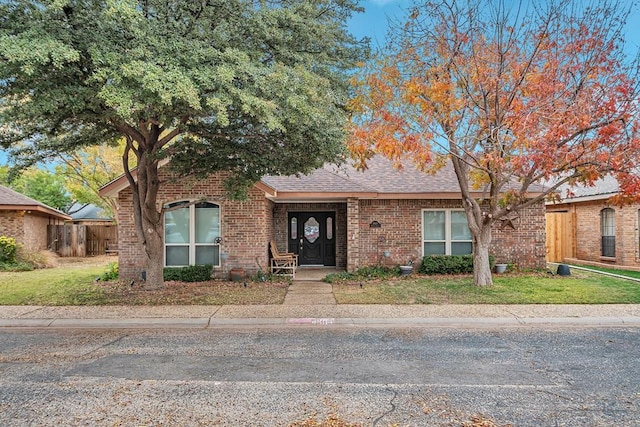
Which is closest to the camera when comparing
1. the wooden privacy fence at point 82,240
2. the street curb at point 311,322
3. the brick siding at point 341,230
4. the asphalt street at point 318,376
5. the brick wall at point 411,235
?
the asphalt street at point 318,376

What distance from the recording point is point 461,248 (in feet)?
48.2

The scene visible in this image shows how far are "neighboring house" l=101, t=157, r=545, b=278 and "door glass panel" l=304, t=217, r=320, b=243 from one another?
0.04 m

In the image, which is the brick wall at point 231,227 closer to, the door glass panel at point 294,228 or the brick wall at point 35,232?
the door glass panel at point 294,228

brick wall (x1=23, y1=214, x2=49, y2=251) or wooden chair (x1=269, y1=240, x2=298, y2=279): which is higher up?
brick wall (x1=23, y1=214, x2=49, y2=251)

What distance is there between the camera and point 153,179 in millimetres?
10781

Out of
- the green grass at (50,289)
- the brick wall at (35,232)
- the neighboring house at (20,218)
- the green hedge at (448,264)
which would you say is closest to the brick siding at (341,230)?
the green hedge at (448,264)

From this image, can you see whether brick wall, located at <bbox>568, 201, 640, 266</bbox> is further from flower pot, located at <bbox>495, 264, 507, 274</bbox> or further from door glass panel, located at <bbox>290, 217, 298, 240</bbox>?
door glass panel, located at <bbox>290, 217, 298, 240</bbox>

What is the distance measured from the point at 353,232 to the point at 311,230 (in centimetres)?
284

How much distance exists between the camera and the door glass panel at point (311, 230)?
53.5 feet

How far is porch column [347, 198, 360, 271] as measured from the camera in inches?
545

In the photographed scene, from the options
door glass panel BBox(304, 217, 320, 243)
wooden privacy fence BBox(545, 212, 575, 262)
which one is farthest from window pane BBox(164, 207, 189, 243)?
wooden privacy fence BBox(545, 212, 575, 262)

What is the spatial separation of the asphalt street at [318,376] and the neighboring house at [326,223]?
229 inches

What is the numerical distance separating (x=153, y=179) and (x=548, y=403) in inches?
380

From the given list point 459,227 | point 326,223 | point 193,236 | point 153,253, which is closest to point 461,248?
point 459,227
